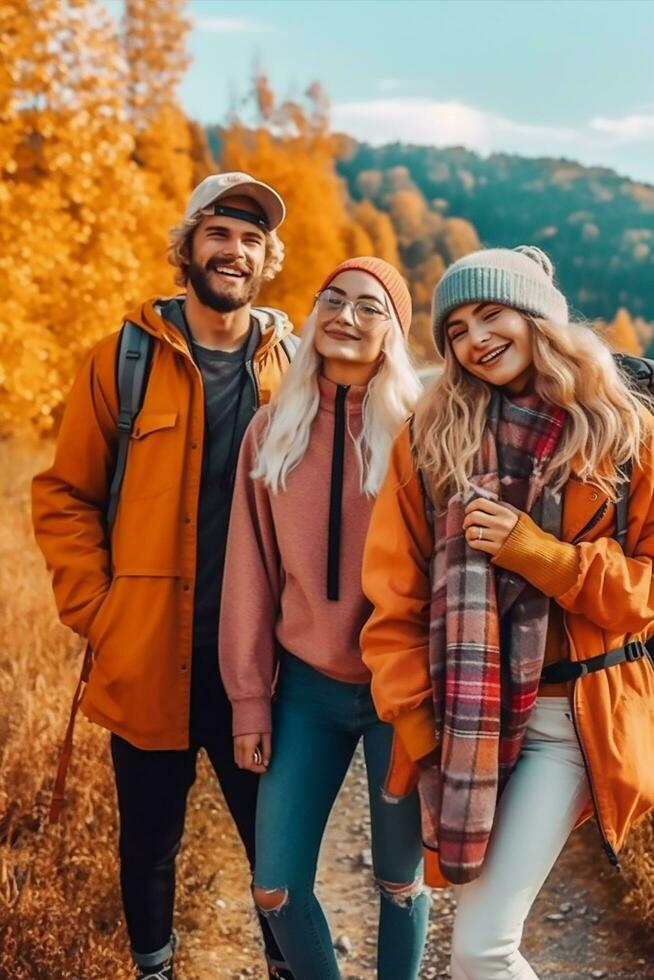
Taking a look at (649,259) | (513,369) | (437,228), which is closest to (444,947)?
(513,369)

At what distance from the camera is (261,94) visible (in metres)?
39.2

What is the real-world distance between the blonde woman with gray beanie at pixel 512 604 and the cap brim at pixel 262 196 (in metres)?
0.92

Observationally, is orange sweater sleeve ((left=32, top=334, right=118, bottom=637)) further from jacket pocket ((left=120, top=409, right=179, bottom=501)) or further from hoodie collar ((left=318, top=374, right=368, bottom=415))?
hoodie collar ((left=318, top=374, right=368, bottom=415))

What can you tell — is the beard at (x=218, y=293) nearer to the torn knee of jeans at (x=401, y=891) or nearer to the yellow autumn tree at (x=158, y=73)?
the torn knee of jeans at (x=401, y=891)

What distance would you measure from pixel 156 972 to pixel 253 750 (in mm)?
956

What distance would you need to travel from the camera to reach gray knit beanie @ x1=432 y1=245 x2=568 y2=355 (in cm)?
250

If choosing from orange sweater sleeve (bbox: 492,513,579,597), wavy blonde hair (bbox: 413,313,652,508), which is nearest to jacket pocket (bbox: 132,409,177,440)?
wavy blonde hair (bbox: 413,313,652,508)

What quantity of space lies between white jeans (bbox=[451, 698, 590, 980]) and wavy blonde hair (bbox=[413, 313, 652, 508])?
0.57 meters

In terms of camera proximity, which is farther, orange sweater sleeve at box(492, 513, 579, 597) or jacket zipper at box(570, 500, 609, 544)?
jacket zipper at box(570, 500, 609, 544)

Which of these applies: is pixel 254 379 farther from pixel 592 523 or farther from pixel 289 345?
pixel 592 523

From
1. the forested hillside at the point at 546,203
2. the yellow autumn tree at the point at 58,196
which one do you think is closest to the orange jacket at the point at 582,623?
the yellow autumn tree at the point at 58,196

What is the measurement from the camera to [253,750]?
2.87 metres

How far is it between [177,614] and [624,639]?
1.33 meters

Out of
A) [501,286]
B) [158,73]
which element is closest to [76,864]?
[501,286]
